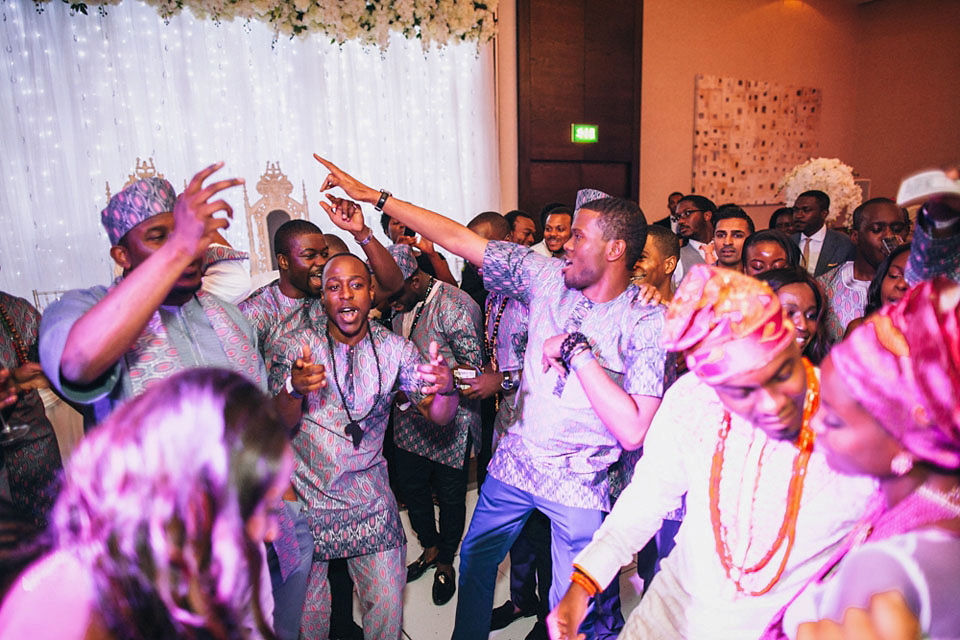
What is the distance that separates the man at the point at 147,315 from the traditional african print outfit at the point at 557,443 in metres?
1.03

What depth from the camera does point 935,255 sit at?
4.68 ft

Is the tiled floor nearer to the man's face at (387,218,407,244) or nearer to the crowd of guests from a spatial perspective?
the crowd of guests

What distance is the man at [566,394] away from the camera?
212 cm

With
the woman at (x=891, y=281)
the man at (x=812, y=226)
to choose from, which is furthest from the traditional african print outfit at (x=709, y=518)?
the man at (x=812, y=226)

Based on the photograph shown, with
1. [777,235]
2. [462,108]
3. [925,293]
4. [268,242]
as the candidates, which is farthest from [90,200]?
[925,293]

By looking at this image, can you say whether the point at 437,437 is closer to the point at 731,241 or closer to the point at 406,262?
the point at 406,262

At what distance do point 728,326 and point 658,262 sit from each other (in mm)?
2284

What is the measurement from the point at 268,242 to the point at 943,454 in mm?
5404

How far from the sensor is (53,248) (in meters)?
4.55

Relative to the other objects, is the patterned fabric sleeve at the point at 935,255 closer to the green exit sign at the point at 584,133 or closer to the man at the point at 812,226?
the man at the point at 812,226

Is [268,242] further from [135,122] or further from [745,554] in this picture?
[745,554]

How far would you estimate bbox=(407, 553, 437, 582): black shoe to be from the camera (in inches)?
122

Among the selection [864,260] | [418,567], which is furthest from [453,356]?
[864,260]

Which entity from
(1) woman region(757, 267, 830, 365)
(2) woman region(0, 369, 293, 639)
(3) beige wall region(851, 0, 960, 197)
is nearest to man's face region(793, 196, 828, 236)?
(1) woman region(757, 267, 830, 365)
